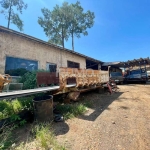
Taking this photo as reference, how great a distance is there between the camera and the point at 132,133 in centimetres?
251

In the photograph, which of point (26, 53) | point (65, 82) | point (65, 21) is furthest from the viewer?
point (65, 21)

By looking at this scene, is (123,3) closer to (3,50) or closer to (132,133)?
(3,50)

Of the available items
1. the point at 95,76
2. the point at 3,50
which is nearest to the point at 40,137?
the point at 95,76

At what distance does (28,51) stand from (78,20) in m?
16.7

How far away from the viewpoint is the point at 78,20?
69.3 ft

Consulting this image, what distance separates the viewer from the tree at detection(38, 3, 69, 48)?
20.1 m

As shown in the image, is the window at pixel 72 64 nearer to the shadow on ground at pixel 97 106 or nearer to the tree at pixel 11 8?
the shadow on ground at pixel 97 106

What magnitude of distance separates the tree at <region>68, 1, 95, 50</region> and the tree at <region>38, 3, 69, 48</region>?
1402mm

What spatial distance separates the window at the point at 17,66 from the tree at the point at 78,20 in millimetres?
15555

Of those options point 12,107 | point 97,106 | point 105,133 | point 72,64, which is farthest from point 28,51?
point 105,133

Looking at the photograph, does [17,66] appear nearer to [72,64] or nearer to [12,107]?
[12,107]

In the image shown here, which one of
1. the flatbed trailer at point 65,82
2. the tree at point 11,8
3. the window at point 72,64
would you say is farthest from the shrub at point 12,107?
the tree at point 11,8

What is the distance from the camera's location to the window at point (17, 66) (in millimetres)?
6680

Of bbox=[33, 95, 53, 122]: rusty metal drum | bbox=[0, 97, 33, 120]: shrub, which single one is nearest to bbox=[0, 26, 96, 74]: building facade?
bbox=[0, 97, 33, 120]: shrub
